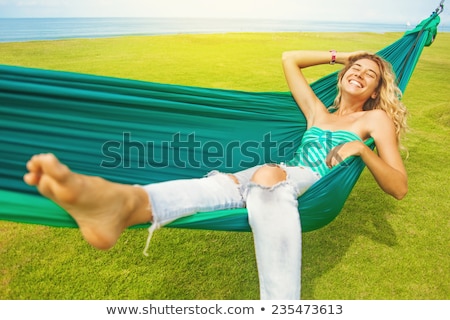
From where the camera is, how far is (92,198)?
3.11 ft

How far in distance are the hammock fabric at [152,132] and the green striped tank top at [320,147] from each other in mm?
125

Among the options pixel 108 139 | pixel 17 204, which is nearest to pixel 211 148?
pixel 108 139

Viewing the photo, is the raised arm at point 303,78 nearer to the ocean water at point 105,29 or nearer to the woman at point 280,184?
the woman at point 280,184

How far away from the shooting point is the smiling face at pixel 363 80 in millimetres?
1826

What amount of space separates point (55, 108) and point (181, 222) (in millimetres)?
733

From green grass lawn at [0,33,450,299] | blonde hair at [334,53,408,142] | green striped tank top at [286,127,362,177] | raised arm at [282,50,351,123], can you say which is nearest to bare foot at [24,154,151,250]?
green grass lawn at [0,33,450,299]

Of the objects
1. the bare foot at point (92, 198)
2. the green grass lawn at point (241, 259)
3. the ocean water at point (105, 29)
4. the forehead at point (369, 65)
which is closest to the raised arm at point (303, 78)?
the forehead at point (369, 65)

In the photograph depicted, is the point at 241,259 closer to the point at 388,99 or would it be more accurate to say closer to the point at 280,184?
the point at 280,184

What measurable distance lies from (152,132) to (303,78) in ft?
2.90

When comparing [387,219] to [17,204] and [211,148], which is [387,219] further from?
[17,204]

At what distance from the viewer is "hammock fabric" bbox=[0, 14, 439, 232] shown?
1.38 metres

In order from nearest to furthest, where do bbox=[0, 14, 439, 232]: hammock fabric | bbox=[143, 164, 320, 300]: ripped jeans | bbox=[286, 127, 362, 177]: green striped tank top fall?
1. bbox=[143, 164, 320, 300]: ripped jeans
2. bbox=[0, 14, 439, 232]: hammock fabric
3. bbox=[286, 127, 362, 177]: green striped tank top

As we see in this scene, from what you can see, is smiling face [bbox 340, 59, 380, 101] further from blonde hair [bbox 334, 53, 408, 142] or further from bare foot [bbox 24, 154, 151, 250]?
bare foot [bbox 24, 154, 151, 250]

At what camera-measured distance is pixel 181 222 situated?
4.04ft
